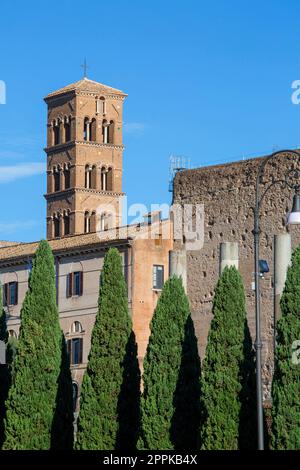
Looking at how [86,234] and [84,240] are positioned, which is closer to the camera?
[84,240]

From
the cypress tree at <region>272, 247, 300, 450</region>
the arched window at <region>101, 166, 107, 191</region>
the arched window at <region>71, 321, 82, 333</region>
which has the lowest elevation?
the cypress tree at <region>272, 247, 300, 450</region>

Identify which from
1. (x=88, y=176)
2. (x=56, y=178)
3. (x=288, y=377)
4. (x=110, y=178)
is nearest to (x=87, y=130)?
(x=88, y=176)

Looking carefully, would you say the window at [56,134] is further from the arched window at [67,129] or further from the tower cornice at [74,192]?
the tower cornice at [74,192]

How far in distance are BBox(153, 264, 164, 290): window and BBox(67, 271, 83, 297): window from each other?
3.28m

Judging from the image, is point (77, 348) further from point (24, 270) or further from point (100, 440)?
point (100, 440)

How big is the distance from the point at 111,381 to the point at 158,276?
1762 centimetres

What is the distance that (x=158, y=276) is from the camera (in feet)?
200

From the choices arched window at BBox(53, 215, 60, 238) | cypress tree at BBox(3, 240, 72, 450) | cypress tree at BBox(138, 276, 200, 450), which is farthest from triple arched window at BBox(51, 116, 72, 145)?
cypress tree at BBox(138, 276, 200, 450)

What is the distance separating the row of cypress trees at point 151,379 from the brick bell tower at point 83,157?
41.1m

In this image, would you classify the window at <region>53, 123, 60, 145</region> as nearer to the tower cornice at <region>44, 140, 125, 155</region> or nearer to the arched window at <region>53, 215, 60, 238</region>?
the tower cornice at <region>44, 140, 125, 155</region>

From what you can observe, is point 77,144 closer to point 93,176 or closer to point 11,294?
point 93,176

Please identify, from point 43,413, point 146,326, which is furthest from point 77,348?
point 43,413

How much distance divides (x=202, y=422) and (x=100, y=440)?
169 inches

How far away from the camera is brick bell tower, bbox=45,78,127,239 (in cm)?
8975
